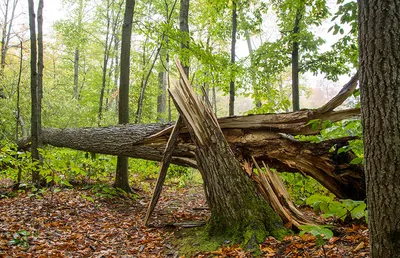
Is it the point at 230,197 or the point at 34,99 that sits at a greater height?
the point at 34,99

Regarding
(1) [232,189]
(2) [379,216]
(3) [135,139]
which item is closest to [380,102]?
(2) [379,216]

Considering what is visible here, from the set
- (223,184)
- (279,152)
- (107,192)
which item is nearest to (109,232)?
(223,184)

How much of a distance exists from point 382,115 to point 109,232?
4.49 m

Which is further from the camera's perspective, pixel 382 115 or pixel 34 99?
pixel 34 99

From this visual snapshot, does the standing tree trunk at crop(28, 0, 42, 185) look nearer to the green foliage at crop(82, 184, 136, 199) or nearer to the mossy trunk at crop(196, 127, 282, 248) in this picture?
the green foliage at crop(82, 184, 136, 199)

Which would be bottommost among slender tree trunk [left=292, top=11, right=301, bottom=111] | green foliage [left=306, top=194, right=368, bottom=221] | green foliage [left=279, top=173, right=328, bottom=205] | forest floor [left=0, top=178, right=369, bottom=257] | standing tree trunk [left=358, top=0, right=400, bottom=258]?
forest floor [left=0, top=178, right=369, bottom=257]

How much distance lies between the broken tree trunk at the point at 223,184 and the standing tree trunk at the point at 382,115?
1.95 metres

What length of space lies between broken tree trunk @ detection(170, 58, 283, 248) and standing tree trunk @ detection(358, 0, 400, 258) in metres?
1.95

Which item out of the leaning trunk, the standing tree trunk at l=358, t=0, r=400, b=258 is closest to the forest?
the standing tree trunk at l=358, t=0, r=400, b=258

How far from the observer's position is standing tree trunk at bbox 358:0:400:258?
1827mm

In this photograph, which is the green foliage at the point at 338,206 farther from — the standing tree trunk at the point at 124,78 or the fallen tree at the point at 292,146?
the standing tree trunk at the point at 124,78

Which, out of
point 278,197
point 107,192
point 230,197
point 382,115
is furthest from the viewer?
point 107,192

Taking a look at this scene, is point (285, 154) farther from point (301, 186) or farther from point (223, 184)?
point (301, 186)

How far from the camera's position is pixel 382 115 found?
6.09 ft
